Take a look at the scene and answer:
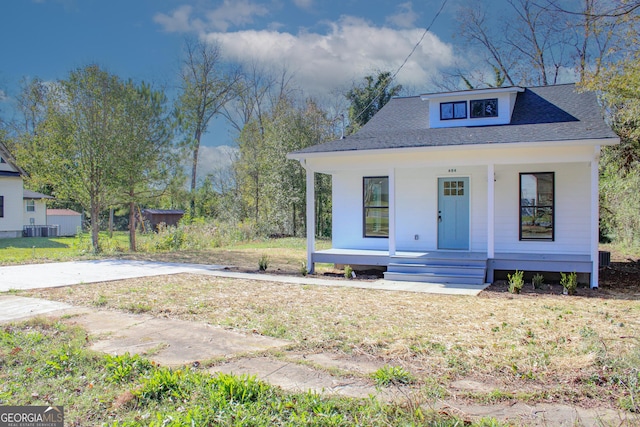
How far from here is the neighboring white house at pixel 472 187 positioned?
10164 mm

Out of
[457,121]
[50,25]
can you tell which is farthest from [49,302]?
[50,25]

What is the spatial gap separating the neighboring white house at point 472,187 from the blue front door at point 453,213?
0.03m

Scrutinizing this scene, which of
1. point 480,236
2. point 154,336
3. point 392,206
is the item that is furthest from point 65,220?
point 154,336

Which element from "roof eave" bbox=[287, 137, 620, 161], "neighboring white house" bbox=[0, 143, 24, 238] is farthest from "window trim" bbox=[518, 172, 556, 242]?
"neighboring white house" bbox=[0, 143, 24, 238]

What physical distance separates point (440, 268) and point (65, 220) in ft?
103

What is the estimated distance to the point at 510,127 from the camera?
11.8 metres

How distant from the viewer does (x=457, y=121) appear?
13.2m

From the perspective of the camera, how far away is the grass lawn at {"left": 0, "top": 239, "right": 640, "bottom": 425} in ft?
12.2

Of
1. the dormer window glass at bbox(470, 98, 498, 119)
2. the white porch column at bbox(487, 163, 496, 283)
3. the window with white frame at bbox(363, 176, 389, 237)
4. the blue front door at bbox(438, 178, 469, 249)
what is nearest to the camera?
the white porch column at bbox(487, 163, 496, 283)

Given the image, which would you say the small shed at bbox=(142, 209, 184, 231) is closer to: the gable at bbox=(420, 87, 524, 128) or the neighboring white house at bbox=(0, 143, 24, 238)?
the neighboring white house at bbox=(0, 143, 24, 238)

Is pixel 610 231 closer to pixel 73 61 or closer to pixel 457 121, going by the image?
pixel 457 121

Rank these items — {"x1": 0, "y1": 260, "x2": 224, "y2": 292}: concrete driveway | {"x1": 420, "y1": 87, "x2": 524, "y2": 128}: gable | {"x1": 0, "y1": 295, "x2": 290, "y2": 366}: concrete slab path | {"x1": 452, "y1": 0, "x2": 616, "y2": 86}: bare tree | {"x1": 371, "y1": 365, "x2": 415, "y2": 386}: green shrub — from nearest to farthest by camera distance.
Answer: {"x1": 371, "y1": 365, "x2": 415, "y2": 386}: green shrub
{"x1": 0, "y1": 295, "x2": 290, "y2": 366}: concrete slab path
{"x1": 0, "y1": 260, "x2": 224, "y2": 292}: concrete driveway
{"x1": 420, "y1": 87, "x2": 524, "y2": 128}: gable
{"x1": 452, "y1": 0, "x2": 616, "y2": 86}: bare tree

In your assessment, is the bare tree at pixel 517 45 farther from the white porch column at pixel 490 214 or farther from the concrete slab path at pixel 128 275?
the concrete slab path at pixel 128 275

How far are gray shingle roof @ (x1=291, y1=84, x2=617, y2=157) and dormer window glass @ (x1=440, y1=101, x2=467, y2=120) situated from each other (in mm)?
587
